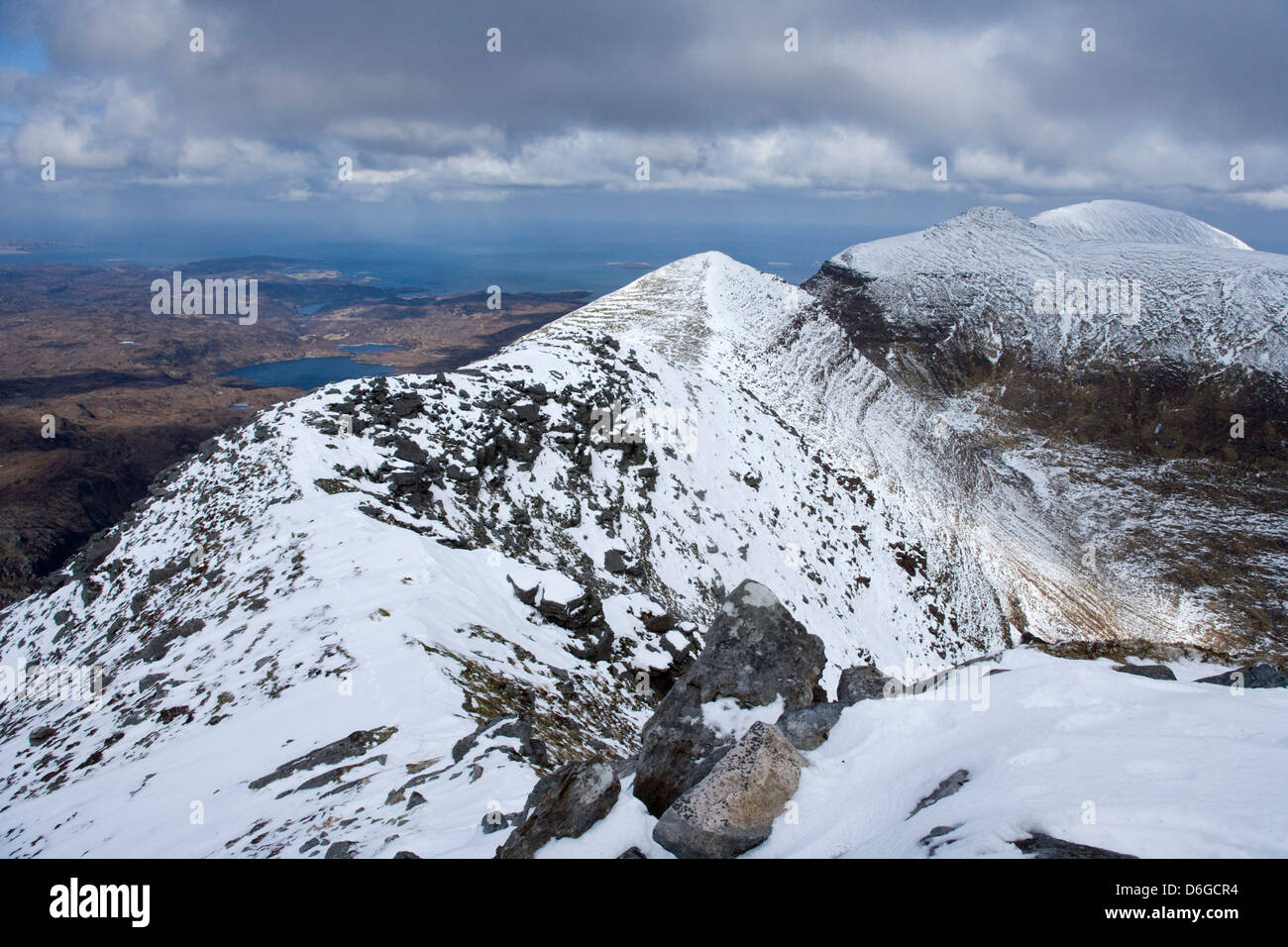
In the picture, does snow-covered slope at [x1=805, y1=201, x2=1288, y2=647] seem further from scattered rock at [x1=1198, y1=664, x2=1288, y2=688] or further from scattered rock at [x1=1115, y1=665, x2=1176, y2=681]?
scattered rock at [x1=1115, y1=665, x2=1176, y2=681]

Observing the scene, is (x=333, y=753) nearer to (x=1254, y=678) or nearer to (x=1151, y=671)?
(x=1151, y=671)

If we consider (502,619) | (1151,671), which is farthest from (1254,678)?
(502,619)

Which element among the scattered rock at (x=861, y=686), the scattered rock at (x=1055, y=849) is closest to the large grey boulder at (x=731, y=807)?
the scattered rock at (x=1055, y=849)

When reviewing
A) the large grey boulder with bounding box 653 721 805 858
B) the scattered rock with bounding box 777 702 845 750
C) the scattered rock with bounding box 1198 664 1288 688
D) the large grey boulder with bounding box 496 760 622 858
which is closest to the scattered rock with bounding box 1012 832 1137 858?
the large grey boulder with bounding box 653 721 805 858
